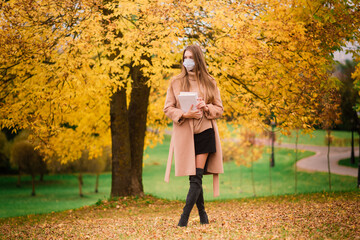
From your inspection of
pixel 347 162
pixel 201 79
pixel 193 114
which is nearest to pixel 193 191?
pixel 193 114

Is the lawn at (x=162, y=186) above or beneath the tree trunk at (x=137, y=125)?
beneath

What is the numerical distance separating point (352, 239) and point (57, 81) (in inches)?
269

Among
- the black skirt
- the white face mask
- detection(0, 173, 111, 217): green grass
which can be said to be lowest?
detection(0, 173, 111, 217): green grass

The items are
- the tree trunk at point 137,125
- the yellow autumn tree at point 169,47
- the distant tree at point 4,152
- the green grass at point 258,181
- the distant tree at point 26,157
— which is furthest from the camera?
the green grass at point 258,181

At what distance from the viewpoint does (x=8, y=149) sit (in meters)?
29.0

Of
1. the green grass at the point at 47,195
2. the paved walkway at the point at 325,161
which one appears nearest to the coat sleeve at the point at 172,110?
the green grass at the point at 47,195

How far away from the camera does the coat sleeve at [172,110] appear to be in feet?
15.2

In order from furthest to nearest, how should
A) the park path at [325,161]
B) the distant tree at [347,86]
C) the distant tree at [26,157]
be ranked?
1. the park path at [325,161]
2. the distant tree at [26,157]
3. the distant tree at [347,86]

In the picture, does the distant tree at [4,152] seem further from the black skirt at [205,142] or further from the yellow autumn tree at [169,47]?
the black skirt at [205,142]

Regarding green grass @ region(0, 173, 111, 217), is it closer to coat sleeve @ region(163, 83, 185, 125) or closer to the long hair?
coat sleeve @ region(163, 83, 185, 125)

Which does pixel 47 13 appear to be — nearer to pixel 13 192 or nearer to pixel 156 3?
pixel 156 3

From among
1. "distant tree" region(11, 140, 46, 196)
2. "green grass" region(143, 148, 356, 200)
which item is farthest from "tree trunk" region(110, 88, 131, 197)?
"distant tree" region(11, 140, 46, 196)

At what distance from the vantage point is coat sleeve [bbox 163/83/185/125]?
4.63m

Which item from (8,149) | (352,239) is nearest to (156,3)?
(352,239)
